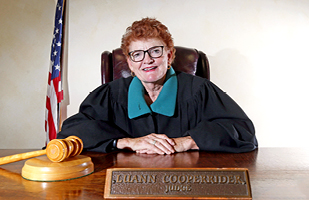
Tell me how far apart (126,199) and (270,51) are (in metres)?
2.79

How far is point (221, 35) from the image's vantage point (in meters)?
3.05

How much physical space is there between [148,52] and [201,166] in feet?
3.21

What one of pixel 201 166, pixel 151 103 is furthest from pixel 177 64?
pixel 201 166

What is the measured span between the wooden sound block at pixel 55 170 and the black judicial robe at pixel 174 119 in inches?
20.1

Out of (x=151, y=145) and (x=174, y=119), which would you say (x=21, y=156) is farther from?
(x=174, y=119)

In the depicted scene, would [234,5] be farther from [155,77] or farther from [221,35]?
[155,77]

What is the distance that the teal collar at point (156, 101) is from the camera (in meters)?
1.78

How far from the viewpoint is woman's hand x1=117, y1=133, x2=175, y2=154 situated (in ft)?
4.49

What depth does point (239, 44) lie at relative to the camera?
9.96ft

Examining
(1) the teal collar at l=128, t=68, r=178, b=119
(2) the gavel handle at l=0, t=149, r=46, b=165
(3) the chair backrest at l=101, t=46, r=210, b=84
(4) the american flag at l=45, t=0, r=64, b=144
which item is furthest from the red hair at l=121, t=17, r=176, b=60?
(4) the american flag at l=45, t=0, r=64, b=144

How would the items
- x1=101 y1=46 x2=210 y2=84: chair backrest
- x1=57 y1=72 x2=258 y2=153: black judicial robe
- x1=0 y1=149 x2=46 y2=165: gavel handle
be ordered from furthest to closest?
x1=101 y1=46 x2=210 y2=84: chair backrest, x1=57 y1=72 x2=258 y2=153: black judicial robe, x1=0 y1=149 x2=46 y2=165: gavel handle

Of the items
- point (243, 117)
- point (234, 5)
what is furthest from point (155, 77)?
point (234, 5)

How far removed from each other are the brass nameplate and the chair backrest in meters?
1.59

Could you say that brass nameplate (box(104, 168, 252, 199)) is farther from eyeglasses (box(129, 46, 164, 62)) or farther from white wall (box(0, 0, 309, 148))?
white wall (box(0, 0, 309, 148))
